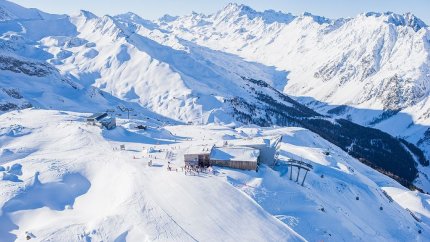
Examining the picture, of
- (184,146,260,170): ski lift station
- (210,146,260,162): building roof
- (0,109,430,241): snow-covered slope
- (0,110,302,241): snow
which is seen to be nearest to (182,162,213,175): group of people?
(184,146,260,170): ski lift station

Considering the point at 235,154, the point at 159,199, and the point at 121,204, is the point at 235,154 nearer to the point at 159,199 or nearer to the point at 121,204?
the point at 159,199

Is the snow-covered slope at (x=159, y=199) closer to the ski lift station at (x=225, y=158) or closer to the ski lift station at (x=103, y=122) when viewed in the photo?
the ski lift station at (x=225, y=158)

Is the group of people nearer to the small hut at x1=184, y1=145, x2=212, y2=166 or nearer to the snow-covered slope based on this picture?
the small hut at x1=184, y1=145, x2=212, y2=166

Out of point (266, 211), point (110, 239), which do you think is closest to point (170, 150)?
point (266, 211)

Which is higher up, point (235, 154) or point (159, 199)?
point (235, 154)

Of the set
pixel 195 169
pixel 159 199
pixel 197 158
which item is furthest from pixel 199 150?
pixel 159 199

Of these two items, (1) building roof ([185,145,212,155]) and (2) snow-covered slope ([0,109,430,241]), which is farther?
(1) building roof ([185,145,212,155])
